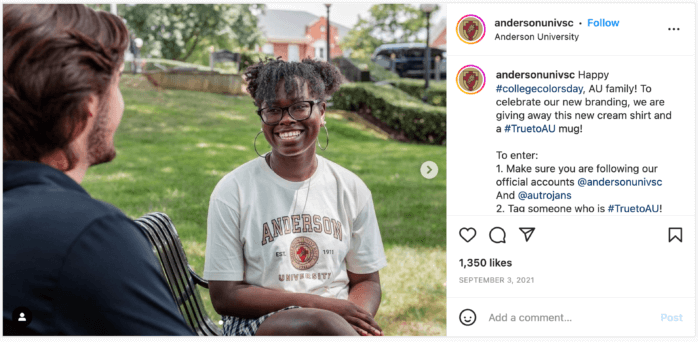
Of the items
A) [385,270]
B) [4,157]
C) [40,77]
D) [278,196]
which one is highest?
[40,77]

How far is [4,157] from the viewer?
151cm

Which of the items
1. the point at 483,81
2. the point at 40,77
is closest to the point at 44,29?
the point at 40,77

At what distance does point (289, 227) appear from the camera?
8.75 ft

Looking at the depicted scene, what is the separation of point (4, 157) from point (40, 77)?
0.26 meters

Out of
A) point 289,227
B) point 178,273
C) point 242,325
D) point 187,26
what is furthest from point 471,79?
point 187,26

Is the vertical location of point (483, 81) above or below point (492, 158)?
above

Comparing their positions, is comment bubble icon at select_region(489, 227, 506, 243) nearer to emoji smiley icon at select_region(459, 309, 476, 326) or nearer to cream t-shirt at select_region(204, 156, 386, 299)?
emoji smiley icon at select_region(459, 309, 476, 326)

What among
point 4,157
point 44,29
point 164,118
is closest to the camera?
point 44,29

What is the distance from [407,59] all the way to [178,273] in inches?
714

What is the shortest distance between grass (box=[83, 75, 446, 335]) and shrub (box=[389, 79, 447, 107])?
2338 mm

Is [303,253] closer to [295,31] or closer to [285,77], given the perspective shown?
[285,77]

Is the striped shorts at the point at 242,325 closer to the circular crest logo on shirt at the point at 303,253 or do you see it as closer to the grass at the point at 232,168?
the circular crest logo on shirt at the point at 303,253

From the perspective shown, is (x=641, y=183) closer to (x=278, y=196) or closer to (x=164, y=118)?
(x=278, y=196)

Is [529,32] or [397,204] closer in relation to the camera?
[529,32]
